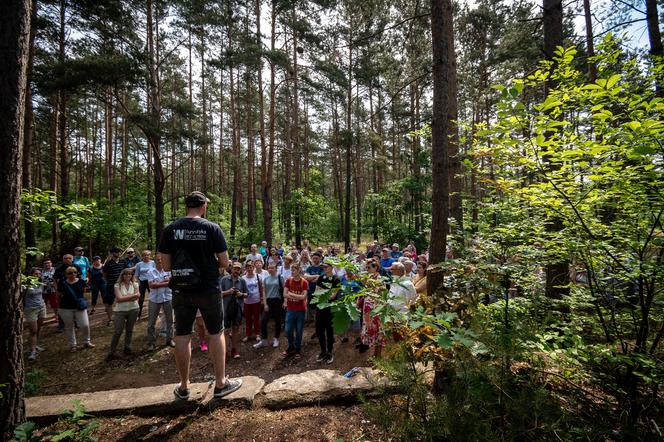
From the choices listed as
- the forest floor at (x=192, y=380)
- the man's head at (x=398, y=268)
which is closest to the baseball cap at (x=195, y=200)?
the forest floor at (x=192, y=380)

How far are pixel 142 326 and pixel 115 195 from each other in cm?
2154

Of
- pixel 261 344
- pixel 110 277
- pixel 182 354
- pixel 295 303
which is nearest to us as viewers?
pixel 182 354

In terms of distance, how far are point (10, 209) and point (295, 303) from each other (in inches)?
165

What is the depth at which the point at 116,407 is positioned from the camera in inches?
116

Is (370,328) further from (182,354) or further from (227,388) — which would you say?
(182,354)

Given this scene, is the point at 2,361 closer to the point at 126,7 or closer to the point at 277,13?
the point at 126,7

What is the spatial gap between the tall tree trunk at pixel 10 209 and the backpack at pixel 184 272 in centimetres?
127

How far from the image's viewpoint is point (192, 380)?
4.98 metres

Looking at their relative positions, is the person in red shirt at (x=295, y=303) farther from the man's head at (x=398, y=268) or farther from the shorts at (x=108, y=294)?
the shorts at (x=108, y=294)

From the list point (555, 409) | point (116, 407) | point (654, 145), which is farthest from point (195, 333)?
point (654, 145)

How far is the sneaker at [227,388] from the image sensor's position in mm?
2965

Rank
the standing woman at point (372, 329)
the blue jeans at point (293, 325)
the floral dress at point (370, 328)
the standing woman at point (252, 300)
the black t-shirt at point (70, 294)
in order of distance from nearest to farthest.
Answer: the standing woman at point (372, 329) < the floral dress at point (370, 328) < the blue jeans at point (293, 325) < the black t-shirt at point (70, 294) < the standing woman at point (252, 300)

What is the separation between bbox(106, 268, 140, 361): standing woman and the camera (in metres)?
5.92

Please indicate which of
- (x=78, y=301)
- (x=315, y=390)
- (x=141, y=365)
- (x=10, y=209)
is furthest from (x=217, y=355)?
(x=78, y=301)
